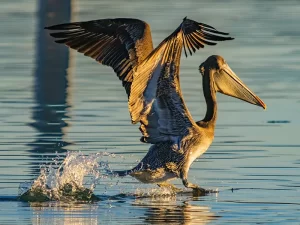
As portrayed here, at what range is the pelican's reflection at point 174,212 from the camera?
11.1 meters

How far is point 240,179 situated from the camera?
43.0 feet

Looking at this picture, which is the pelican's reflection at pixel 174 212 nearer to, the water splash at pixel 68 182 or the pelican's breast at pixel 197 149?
the water splash at pixel 68 182

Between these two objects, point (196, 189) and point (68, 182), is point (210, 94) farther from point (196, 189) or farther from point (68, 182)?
point (68, 182)

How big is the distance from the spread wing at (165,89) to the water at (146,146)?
550mm

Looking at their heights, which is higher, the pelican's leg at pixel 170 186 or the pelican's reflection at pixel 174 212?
the pelican's reflection at pixel 174 212

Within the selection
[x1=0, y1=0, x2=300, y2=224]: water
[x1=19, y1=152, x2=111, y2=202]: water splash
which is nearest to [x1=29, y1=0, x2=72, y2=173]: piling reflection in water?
[x1=0, y1=0, x2=300, y2=224]: water

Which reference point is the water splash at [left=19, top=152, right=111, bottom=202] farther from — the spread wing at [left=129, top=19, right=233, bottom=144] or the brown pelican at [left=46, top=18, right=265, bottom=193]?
the spread wing at [left=129, top=19, right=233, bottom=144]

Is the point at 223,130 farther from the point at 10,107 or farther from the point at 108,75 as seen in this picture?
the point at 108,75

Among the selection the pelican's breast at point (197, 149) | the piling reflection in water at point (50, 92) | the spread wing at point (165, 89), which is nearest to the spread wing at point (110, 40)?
the spread wing at point (165, 89)

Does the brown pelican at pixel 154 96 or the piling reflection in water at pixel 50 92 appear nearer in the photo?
the brown pelican at pixel 154 96

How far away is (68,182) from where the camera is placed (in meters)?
12.6

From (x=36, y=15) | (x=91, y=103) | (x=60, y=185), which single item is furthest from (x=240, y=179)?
(x=36, y=15)

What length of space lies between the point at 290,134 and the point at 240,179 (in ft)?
8.54

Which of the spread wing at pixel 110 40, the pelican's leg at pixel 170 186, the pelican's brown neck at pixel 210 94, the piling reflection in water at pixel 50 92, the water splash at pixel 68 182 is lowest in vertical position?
the piling reflection in water at pixel 50 92
